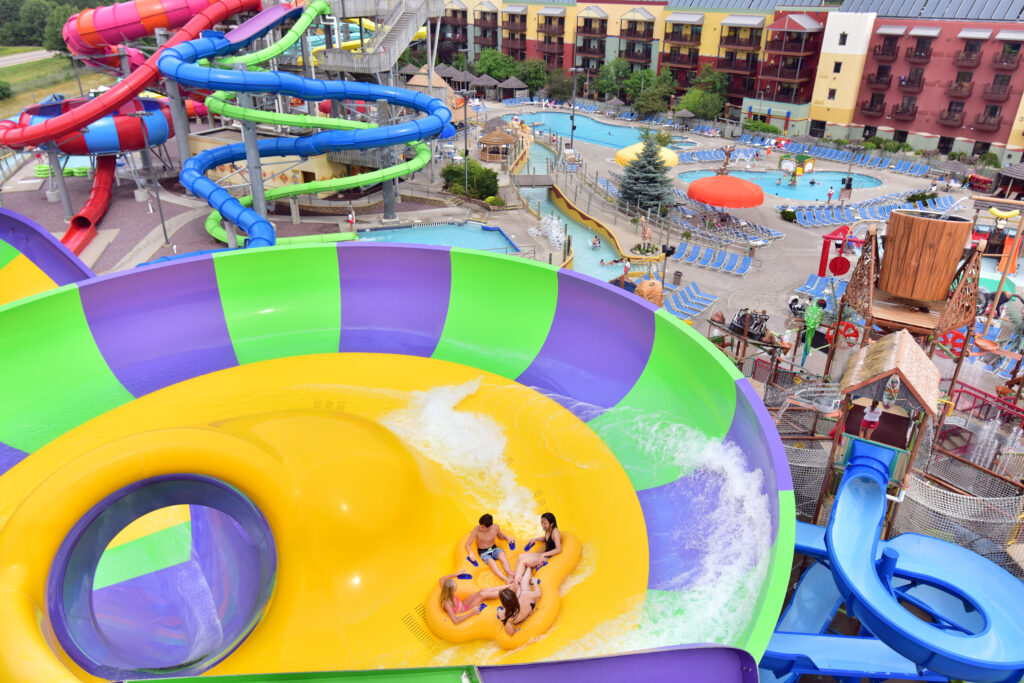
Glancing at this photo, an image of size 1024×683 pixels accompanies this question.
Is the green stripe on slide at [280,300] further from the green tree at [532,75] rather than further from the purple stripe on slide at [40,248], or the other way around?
the green tree at [532,75]

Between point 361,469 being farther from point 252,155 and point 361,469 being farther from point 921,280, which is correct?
point 252,155

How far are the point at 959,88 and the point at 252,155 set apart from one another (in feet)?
110

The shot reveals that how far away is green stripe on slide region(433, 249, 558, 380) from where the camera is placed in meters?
A: 8.34

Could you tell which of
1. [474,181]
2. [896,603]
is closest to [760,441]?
[896,603]

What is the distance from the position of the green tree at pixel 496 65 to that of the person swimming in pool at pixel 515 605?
46.9 metres

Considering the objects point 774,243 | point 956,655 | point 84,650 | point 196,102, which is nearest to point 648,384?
point 956,655

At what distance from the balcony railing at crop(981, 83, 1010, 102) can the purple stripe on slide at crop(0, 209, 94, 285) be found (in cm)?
3820

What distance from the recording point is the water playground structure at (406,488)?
4.74 metres

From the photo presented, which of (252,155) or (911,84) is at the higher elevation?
(911,84)

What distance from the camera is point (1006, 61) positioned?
31.9 metres

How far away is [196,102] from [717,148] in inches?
1001

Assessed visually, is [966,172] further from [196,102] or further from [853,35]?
[196,102]

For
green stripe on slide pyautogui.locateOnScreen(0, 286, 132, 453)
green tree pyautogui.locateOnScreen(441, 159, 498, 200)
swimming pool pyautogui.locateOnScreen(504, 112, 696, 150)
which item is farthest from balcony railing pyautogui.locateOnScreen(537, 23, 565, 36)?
green stripe on slide pyautogui.locateOnScreen(0, 286, 132, 453)

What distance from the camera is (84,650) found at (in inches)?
170
